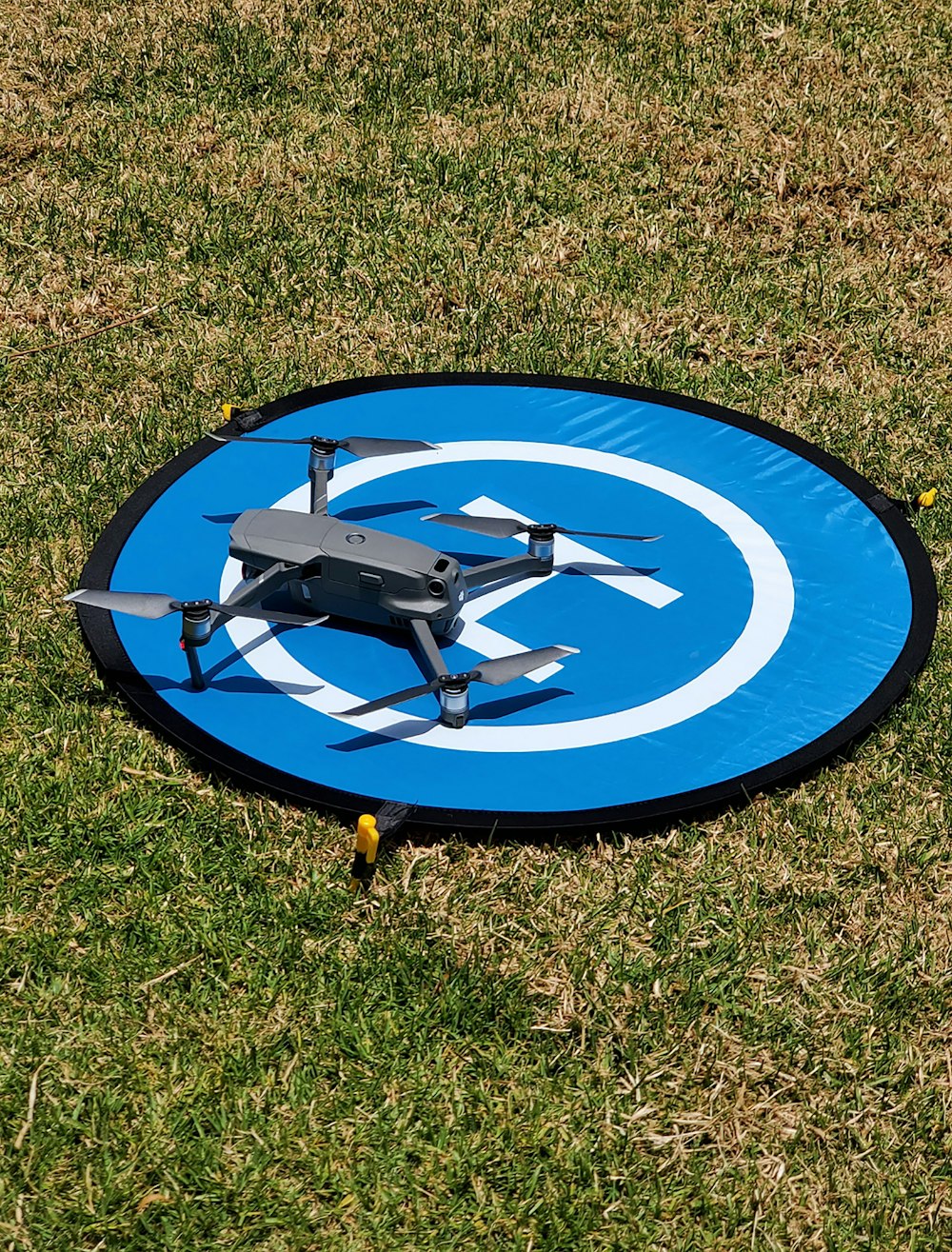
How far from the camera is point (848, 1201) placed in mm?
4422

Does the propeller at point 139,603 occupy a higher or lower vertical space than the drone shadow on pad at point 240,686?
higher

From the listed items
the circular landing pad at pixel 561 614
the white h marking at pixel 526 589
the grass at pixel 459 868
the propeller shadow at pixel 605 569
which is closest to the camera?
the grass at pixel 459 868

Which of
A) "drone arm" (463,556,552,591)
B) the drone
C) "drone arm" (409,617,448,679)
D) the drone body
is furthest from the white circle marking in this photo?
"drone arm" (463,556,552,591)

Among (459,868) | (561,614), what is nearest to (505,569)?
(561,614)

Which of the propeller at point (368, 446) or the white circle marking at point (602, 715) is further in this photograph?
the propeller at point (368, 446)

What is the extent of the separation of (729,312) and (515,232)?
5.98 ft

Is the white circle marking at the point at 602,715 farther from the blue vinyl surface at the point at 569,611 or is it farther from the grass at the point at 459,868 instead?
the grass at the point at 459,868

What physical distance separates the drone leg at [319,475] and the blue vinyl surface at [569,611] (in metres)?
0.40

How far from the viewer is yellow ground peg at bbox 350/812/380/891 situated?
524 centimetres

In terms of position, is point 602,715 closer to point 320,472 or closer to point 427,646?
point 427,646

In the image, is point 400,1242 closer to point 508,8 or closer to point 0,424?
point 0,424

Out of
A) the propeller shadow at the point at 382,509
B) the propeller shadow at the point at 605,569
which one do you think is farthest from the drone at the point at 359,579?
the propeller shadow at the point at 382,509

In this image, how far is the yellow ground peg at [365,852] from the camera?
5.24 metres

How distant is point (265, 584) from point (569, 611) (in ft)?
5.01
